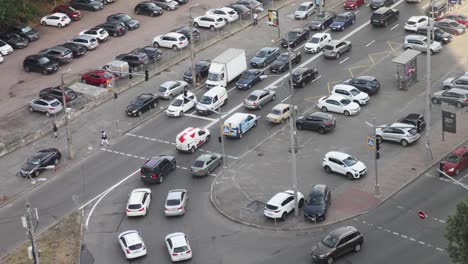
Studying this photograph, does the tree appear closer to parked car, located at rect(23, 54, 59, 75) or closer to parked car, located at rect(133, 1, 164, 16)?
parked car, located at rect(23, 54, 59, 75)

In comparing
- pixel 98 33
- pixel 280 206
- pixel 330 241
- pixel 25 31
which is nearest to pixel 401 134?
pixel 280 206

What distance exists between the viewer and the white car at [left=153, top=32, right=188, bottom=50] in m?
110

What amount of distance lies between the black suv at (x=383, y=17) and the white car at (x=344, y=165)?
33.1 m

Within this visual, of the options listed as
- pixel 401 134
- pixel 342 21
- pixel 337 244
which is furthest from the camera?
pixel 342 21

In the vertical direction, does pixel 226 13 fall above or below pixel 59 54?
below

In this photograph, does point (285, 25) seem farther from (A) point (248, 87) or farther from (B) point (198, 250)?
(B) point (198, 250)

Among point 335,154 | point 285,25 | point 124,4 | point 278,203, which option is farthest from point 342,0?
point 278,203

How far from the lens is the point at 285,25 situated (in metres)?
115

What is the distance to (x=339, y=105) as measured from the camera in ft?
302

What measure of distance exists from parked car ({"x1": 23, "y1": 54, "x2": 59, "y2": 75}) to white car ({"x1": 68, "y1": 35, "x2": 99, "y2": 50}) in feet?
17.8

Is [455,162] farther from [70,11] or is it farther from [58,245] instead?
[70,11]

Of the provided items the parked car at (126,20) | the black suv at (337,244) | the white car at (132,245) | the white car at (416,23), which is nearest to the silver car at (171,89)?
the parked car at (126,20)

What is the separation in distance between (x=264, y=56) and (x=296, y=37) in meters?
6.23

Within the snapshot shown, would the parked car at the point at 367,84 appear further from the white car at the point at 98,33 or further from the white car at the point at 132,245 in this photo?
the white car at the point at 98,33
